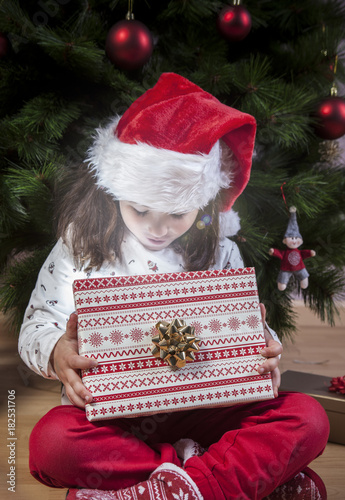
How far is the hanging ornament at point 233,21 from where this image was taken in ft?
2.87

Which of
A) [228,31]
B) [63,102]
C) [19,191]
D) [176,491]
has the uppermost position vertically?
[228,31]

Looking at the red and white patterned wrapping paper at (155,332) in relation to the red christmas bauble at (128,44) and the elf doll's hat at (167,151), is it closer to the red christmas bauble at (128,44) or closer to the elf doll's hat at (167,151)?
the elf doll's hat at (167,151)

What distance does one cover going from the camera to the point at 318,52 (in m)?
0.99

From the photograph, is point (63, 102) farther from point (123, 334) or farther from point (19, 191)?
point (123, 334)

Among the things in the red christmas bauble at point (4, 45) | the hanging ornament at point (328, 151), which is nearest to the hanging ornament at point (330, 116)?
the hanging ornament at point (328, 151)

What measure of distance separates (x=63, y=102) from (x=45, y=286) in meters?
0.33

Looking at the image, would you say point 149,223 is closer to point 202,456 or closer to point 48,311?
point 48,311

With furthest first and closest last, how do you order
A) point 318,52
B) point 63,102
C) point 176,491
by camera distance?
1. point 318,52
2. point 63,102
3. point 176,491

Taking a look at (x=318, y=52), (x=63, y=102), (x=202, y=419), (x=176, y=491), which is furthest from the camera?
(x=318, y=52)

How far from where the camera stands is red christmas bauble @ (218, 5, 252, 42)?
88 centimetres

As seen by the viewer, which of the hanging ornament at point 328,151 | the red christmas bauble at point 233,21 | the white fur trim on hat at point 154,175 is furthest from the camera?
the hanging ornament at point 328,151

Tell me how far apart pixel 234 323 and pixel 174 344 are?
0.10 m

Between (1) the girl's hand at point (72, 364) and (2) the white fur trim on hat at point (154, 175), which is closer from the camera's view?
(1) the girl's hand at point (72, 364)

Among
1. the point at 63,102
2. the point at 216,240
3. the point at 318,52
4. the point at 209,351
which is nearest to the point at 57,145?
the point at 63,102
